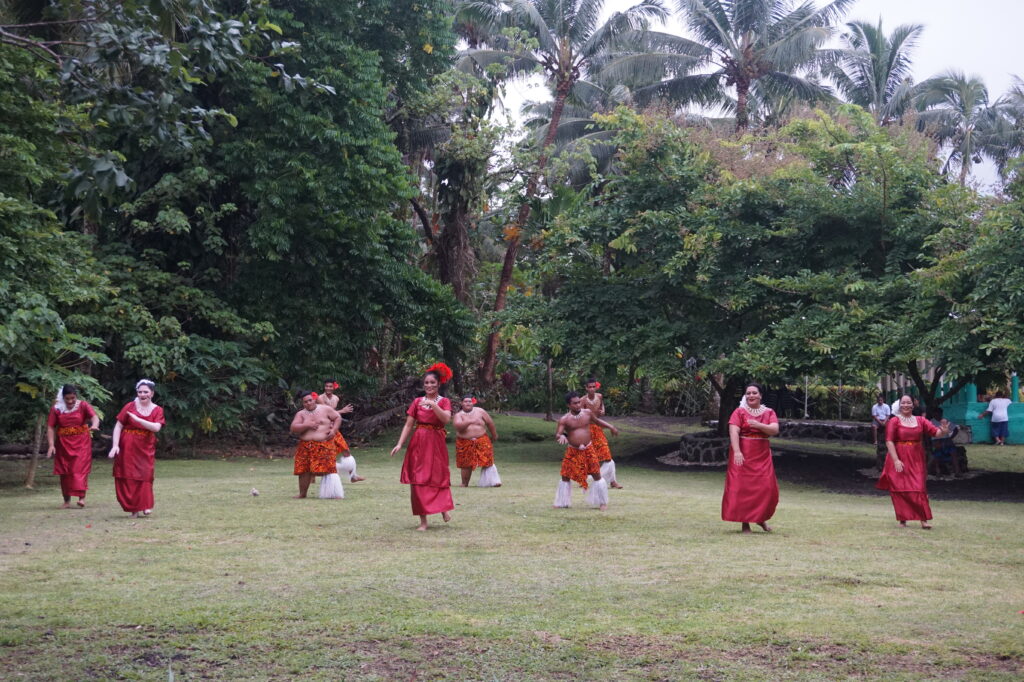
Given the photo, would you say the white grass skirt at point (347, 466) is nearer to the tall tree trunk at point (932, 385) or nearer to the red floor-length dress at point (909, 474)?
the red floor-length dress at point (909, 474)

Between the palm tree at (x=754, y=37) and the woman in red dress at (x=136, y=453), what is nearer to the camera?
the woman in red dress at (x=136, y=453)

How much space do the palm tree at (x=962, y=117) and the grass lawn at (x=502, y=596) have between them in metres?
36.6

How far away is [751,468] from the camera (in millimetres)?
10391

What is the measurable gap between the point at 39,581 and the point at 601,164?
98.1ft

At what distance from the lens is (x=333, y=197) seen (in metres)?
20.6

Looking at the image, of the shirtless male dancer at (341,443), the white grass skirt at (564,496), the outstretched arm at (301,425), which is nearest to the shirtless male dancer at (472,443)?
the shirtless male dancer at (341,443)

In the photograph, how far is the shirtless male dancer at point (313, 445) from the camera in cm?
1380

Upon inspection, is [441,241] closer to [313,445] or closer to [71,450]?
[313,445]

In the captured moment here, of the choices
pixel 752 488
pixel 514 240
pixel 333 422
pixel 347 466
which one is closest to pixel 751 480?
pixel 752 488

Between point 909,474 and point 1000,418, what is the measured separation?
15.9 metres

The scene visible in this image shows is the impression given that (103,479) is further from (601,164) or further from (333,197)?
(601,164)

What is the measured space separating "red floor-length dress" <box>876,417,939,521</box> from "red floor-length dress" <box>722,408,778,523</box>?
1.61 meters

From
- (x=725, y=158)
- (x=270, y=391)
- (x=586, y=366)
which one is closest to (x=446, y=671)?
(x=586, y=366)

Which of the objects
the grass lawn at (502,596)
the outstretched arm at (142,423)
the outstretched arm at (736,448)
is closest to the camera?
the grass lawn at (502,596)
